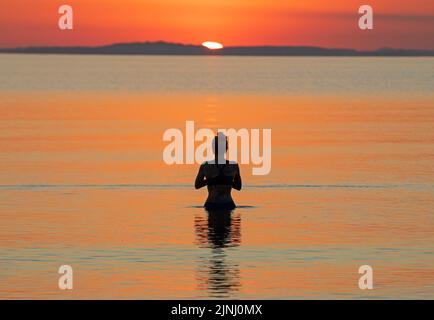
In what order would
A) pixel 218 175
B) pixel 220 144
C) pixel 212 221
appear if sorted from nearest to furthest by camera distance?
pixel 220 144
pixel 218 175
pixel 212 221

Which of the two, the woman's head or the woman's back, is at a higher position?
the woman's head

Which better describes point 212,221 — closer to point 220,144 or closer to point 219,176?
point 219,176

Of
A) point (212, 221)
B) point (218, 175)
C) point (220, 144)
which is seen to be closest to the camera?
point (220, 144)

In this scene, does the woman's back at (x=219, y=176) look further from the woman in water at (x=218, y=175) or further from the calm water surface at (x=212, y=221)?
the calm water surface at (x=212, y=221)

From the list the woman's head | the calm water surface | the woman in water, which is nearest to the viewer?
the calm water surface

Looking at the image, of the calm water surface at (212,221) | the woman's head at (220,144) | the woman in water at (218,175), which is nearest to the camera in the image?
the calm water surface at (212,221)

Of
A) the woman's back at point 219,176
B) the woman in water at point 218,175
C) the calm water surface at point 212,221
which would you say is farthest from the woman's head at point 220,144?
the calm water surface at point 212,221

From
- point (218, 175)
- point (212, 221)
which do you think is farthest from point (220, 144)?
point (212, 221)

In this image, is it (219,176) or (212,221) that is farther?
(212,221)

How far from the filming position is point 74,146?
47125mm

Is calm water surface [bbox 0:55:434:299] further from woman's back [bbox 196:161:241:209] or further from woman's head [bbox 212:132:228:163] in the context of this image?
woman's head [bbox 212:132:228:163]

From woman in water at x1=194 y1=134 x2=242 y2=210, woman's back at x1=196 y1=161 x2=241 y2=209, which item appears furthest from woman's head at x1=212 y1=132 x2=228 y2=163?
woman's back at x1=196 y1=161 x2=241 y2=209

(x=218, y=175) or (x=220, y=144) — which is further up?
(x=220, y=144)
